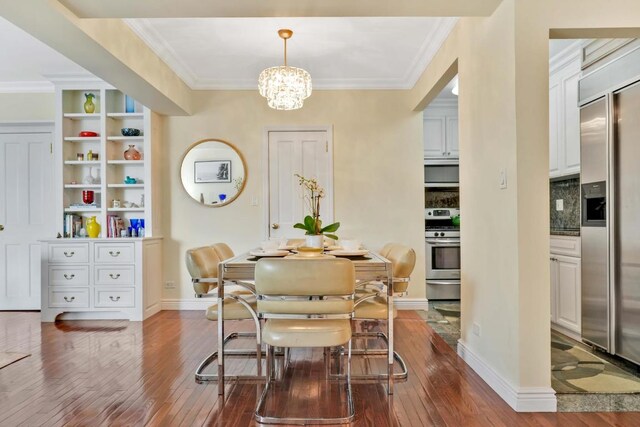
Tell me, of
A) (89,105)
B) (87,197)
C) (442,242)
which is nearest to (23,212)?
(87,197)

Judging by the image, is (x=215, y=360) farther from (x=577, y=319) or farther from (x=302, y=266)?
(x=577, y=319)

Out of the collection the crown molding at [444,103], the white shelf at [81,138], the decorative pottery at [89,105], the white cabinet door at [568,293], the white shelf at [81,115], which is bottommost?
the white cabinet door at [568,293]

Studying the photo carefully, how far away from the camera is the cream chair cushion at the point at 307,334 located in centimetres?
209

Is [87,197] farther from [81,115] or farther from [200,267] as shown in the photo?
[200,267]

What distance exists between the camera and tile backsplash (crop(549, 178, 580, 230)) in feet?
12.1

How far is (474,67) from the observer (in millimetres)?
2812

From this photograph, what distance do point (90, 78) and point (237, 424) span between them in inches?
160

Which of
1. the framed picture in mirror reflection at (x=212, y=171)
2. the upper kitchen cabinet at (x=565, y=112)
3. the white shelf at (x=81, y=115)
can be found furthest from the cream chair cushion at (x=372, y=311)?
the white shelf at (x=81, y=115)

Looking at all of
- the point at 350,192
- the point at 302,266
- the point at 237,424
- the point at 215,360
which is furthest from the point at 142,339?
the point at 350,192

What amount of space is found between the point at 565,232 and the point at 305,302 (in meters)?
2.61

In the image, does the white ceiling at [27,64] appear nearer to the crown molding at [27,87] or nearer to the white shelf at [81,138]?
the crown molding at [27,87]

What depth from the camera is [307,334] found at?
2.10 meters

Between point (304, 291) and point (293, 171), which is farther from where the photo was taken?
point (293, 171)

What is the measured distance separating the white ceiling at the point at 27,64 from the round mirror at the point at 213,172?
55.8 inches
